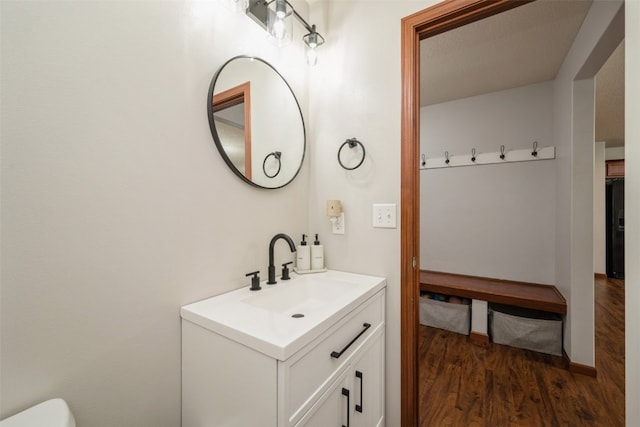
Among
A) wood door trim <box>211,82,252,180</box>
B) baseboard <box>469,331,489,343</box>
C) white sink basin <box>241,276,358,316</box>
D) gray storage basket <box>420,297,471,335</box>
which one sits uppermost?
wood door trim <box>211,82,252,180</box>

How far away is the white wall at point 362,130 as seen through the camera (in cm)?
137

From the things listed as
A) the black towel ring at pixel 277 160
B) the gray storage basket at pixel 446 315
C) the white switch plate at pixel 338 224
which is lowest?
the gray storage basket at pixel 446 315

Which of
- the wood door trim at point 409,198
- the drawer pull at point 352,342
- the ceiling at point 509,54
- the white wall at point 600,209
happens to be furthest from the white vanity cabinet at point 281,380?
the white wall at point 600,209

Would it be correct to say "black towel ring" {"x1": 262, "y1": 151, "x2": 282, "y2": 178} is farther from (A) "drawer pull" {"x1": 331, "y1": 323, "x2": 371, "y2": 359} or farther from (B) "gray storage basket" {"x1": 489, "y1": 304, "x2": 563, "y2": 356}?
(B) "gray storage basket" {"x1": 489, "y1": 304, "x2": 563, "y2": 356}

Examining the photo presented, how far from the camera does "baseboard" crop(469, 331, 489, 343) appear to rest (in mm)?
2510

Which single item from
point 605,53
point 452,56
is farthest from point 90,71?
point 605,53

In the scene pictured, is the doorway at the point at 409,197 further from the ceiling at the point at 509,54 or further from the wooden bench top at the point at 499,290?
the wooden bench top at the point at 499,290

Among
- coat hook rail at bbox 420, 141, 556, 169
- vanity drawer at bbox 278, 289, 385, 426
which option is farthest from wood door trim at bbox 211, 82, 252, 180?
coat hook rail at bbox 420, 141, 556, 169

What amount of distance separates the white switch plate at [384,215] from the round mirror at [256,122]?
1.69 ft

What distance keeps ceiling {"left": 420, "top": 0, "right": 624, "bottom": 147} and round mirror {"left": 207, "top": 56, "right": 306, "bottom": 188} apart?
139cm

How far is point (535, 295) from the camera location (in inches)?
92.7

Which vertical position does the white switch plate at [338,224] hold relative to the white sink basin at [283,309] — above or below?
above

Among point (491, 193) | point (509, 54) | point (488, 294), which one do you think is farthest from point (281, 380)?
point (491, 193)

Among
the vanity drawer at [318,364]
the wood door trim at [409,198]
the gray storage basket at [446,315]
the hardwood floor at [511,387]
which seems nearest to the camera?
the vanity drawer at [318,364]
